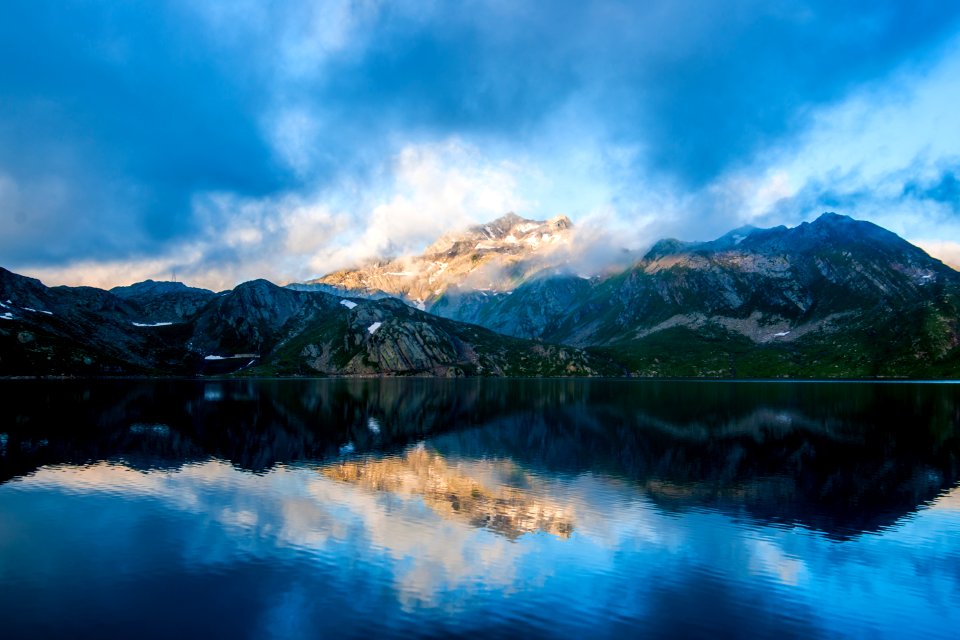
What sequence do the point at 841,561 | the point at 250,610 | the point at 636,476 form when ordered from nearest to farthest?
1. the point at 250,610
2. the point at 841,561
3. the point at 636,476

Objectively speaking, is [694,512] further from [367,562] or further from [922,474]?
[922,474]

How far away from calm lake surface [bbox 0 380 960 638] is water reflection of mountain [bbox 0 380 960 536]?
70cm

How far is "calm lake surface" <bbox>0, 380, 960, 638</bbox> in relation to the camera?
1210 inches

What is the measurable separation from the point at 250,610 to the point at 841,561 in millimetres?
39435

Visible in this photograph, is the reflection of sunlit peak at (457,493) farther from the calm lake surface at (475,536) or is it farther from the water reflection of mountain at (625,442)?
the water reflection of mountain at (625,442)

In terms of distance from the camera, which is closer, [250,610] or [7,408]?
[250,610]

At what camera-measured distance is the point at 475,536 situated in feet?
148

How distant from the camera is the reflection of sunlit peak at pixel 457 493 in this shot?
49.0m

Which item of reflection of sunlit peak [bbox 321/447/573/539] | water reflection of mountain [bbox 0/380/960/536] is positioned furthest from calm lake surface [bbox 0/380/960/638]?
water reflection of mountain [bbox 0/380/960/536]

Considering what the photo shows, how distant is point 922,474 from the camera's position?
7106 cm

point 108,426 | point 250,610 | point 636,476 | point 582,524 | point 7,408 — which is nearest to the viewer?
point 250,610

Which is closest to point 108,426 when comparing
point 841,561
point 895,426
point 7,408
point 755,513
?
point 7,408

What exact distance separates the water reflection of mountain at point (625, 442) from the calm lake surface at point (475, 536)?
70cm

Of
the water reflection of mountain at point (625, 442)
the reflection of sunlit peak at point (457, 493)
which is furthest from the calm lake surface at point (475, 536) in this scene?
the water reflection of mountain at point (625, 442)
